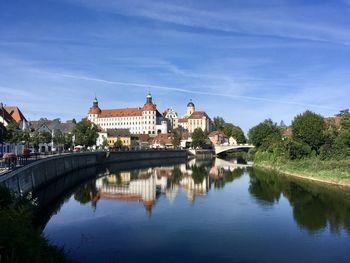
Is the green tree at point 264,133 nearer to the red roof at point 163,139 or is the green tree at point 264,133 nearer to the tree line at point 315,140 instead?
the tree line at point 315,140

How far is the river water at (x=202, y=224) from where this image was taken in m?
22.3

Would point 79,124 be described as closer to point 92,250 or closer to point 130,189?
point 130,189

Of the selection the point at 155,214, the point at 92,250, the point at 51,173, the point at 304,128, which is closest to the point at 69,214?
the point at 155,214

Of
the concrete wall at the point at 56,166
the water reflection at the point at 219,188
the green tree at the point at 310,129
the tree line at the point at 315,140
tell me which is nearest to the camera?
the concrete wall at the point at 56,166

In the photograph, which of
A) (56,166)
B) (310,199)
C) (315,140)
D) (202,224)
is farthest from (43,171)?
(315,140)

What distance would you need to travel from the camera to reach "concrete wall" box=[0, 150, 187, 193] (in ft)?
102

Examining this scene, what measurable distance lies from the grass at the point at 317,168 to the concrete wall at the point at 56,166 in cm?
3468

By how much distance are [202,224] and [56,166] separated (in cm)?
3165

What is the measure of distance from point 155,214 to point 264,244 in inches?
443

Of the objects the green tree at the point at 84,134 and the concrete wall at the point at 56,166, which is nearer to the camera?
the concrete wall at the point at 56,166

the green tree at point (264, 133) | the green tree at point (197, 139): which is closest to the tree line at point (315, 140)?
the green tree at point (264, 133)

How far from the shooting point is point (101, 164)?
90188 mm

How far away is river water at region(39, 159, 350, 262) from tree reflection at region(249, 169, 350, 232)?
0.25 ft

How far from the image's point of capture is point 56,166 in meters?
55.6
